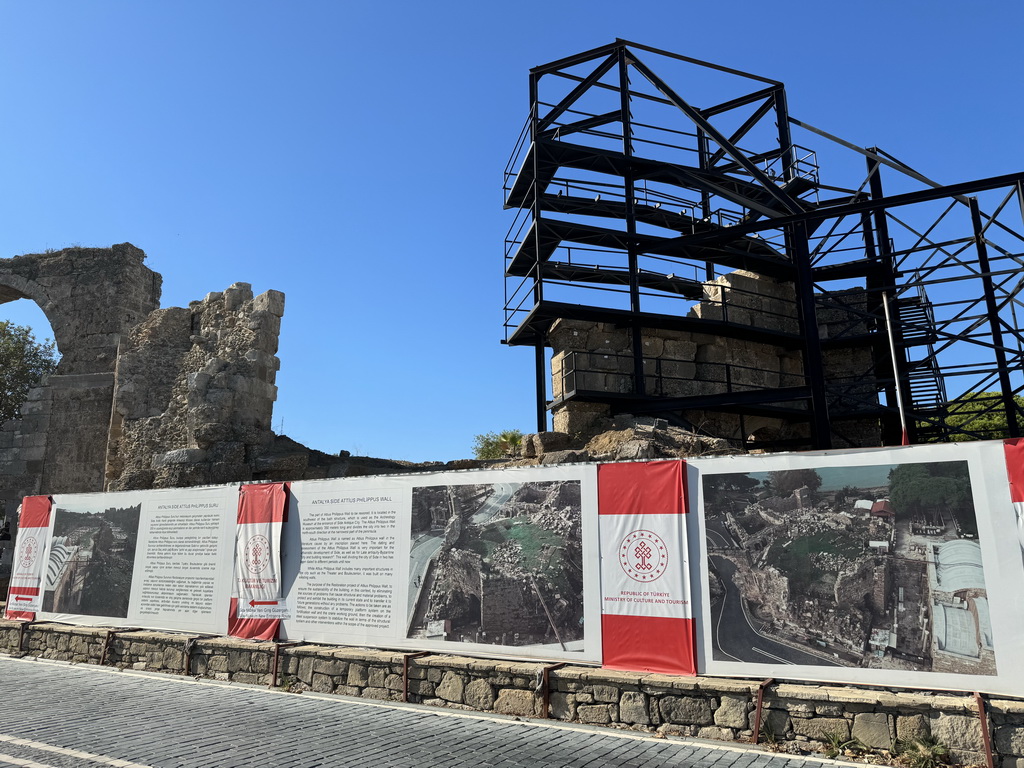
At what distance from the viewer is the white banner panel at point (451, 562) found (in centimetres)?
606

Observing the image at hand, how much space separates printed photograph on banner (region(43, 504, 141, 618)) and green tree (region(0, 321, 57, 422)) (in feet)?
52.3

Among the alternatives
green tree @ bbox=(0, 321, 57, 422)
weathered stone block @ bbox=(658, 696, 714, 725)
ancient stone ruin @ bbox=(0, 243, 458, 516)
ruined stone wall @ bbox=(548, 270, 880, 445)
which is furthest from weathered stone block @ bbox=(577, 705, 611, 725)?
green tree @ bbox=(0, 321, 57, 422)

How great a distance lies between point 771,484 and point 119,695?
6.38 meters

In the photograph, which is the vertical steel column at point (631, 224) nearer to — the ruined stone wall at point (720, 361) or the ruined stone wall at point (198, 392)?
the ruined stone wall at point (720, 361)

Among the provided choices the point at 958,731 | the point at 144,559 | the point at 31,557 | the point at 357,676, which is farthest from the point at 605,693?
the point at 31,557

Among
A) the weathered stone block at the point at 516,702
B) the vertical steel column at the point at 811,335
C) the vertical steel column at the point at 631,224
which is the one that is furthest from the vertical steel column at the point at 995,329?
the weathered stone block at the point at 516,702

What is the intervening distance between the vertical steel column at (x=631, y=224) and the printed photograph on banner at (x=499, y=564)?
1091 centimetres

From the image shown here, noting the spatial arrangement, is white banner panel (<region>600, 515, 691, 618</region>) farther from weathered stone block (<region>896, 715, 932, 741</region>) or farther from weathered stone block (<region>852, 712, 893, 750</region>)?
weathered stone block (<region>896, 715, 932, 741</region>)

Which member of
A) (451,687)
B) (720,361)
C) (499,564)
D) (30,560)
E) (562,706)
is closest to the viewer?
(562,706)

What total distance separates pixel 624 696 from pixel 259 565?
4248 mm

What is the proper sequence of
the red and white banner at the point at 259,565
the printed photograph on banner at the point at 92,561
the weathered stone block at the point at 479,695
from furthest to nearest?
1. the printed photograph on banner at the point at 92,561
2. the red and white banner at the point at 259,565
3. the weathered stone block at the point at 479,695

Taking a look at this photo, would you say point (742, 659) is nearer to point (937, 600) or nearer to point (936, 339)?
point (937, 600)

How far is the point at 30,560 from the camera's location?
9945 mm

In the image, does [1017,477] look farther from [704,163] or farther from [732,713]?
[704,163]
